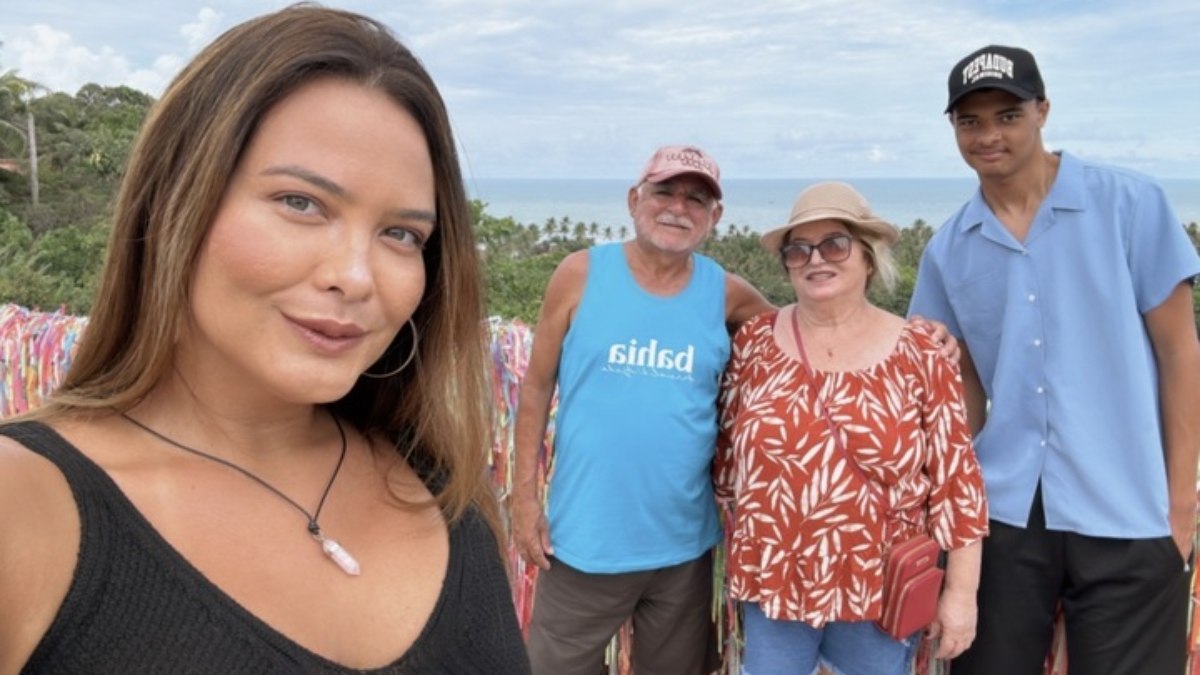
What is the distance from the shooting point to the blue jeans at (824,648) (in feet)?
7.70

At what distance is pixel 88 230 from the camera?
2041 centimetres

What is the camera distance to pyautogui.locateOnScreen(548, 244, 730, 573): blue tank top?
255 cm

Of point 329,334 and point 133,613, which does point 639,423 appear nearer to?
point 329,334

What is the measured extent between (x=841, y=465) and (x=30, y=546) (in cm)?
182

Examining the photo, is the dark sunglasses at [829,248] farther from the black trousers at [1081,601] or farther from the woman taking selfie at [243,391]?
the woman taking selfie at [243,391]

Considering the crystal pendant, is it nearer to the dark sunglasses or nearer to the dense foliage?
the dense foliage

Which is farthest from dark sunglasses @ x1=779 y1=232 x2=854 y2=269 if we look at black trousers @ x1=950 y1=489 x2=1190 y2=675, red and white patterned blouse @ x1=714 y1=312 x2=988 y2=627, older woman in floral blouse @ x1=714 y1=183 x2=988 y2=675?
black trousers @ x1=950 y1=489 x2=1190 y2=675

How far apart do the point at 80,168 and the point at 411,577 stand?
34265 millimetres

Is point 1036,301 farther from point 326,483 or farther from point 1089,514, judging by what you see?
point 326,483

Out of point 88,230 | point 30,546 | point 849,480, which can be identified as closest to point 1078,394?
point 849,480

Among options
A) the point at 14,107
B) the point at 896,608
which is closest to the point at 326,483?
the point at 896,608

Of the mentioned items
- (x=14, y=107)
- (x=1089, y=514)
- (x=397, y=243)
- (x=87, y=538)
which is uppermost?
(x=14, y=107)

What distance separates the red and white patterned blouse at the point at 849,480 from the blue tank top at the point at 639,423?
25 centimetres

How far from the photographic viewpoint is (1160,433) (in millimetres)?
2393
